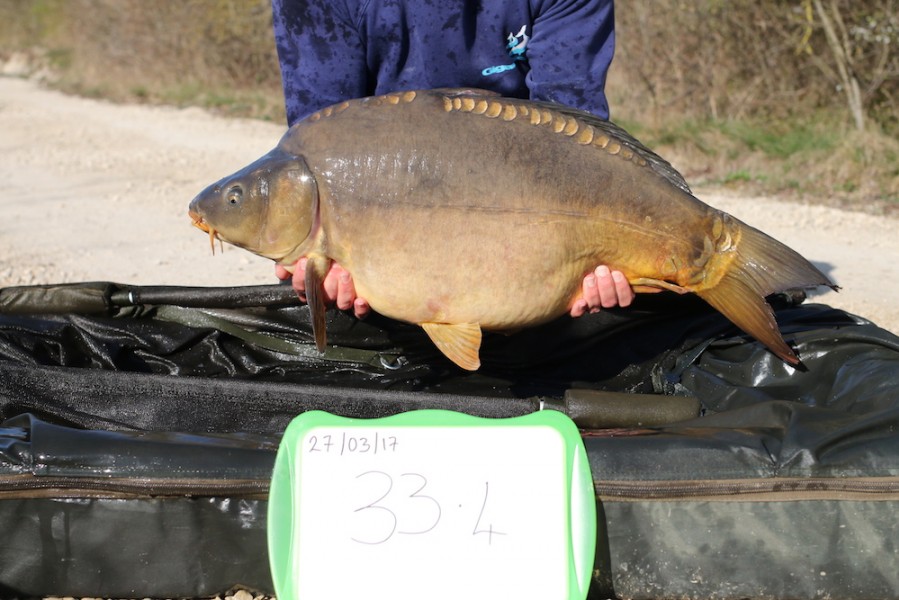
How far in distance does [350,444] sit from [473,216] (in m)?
0.50

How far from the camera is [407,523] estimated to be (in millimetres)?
1619

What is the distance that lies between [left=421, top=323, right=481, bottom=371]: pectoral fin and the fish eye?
0.42 m

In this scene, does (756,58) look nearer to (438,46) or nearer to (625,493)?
(438,46)

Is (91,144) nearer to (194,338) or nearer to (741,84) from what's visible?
(741,84)

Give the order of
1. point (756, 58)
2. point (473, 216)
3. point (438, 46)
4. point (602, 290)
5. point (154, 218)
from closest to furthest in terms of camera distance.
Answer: point (473, 216)
point (602, 290)
point (438, 46)
point (154, 218)
point (756, 58)

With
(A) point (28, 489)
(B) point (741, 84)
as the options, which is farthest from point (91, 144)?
(A) point (28, 489)

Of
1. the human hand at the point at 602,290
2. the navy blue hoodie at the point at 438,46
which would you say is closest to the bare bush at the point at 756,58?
the navy blue hoodie at the point at 438,46

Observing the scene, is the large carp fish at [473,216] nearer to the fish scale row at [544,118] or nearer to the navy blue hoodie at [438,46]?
the fish scale row at [544,118]

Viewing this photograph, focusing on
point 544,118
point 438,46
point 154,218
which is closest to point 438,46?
point 438,46

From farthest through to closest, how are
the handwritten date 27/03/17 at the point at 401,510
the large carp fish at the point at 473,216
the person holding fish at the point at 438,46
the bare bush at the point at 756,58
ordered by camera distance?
the bare bush at the point at 756,58 → the person holding fish at the point at 438,46 → the large carp fish at the point at 473,216 → the handwritten date 27/03/17 at the point at 401,510

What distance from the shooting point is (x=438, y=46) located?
7.91 ft

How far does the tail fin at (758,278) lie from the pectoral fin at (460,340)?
0.49 metres

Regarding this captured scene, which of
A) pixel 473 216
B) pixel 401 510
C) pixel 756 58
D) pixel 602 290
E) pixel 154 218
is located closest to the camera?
pixel 401 510

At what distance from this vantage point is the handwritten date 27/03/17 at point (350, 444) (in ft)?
5.49
